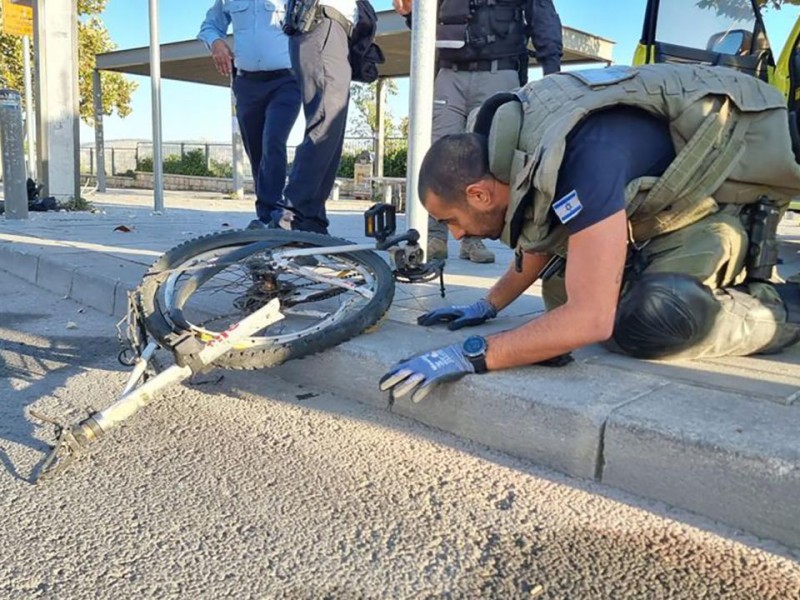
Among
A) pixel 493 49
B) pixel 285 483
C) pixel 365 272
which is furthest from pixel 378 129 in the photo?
pixel 285 483

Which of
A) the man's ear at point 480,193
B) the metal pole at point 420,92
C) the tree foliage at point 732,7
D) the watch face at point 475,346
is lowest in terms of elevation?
the watch face at point 475,346

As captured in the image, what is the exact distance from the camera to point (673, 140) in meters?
2.28

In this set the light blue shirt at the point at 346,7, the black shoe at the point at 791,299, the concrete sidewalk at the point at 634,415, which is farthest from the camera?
the light blue shirt at the point at 346,7

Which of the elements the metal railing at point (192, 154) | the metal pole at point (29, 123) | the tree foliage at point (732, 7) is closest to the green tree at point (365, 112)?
the metal railing at point (192, 154)

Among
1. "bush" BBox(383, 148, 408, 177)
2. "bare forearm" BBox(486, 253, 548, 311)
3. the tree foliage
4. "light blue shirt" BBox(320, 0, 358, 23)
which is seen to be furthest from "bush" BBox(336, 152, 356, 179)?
"bare forearm" BBox(486, 253, 548, 311)

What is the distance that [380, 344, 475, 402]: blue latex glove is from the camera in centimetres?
213

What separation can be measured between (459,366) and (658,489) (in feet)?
2.16

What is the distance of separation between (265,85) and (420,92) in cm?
142

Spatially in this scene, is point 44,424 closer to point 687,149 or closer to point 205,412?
point 205,412

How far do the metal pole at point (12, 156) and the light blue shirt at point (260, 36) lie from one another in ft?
13.3

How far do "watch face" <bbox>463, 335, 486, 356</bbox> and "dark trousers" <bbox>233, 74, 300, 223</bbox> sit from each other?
93.7 inches

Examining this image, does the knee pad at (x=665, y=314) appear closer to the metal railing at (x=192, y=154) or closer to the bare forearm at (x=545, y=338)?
the bare forearm at (x=545, y=338)

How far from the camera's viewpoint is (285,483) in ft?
6.22

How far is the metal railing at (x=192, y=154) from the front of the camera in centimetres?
2075
